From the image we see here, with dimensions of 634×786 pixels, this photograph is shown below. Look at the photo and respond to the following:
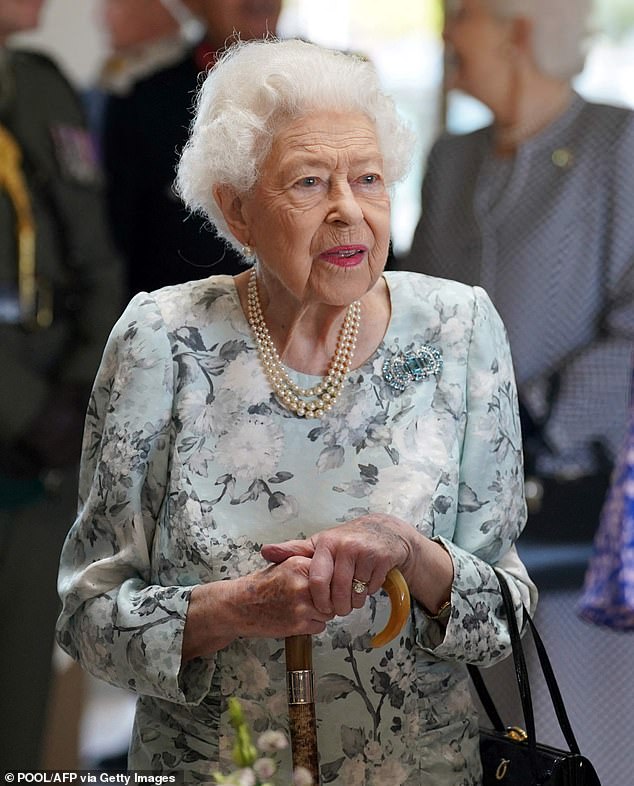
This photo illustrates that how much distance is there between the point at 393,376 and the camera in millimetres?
1720

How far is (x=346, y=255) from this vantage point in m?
1.63

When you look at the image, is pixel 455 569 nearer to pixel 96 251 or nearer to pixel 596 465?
pixel 596 465

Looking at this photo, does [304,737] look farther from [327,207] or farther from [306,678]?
[327,207]

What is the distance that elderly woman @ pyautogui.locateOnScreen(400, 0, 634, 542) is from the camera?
3014 mm

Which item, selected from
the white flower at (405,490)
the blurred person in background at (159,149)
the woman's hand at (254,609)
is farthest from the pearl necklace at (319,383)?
the blurred person in background at (159,149)

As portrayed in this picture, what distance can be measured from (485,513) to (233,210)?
53 cm

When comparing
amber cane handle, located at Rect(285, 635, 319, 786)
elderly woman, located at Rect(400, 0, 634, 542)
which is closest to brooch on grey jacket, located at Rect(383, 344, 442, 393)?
amber cane handle, located at Rect(285, 635, 319, 786)

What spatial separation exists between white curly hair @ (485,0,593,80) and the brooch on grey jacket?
1.61 m

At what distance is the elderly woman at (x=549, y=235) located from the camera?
3.01 metres

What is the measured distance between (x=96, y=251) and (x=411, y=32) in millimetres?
956

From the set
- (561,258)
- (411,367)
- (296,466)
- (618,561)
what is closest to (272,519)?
(296,466)

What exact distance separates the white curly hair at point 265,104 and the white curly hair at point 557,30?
58.4 inches

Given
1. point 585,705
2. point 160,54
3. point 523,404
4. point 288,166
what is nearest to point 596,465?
point 523,404

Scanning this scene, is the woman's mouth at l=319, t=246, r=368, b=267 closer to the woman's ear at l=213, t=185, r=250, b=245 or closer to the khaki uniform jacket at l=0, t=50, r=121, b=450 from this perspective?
the woman's ear at l=213, t=185, r=250, b=245
